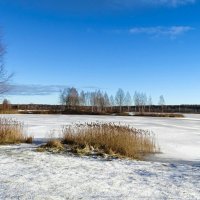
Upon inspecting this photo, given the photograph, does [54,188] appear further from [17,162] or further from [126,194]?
[17,162]

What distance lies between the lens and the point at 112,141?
13.6 meters

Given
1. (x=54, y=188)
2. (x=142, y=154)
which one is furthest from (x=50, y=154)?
(x=54, y=188)

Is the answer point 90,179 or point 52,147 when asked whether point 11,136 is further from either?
point 90,179

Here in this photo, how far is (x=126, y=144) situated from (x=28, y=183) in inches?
238

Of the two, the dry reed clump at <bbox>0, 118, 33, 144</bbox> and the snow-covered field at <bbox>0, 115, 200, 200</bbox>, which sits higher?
the dry reed clump at <bbox>0, 118, 33, 144</bbox>

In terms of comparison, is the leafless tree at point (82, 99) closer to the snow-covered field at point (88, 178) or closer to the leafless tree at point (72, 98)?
the leafless tree at point (72, 98)

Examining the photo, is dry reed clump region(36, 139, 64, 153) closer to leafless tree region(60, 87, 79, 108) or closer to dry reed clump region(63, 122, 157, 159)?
dry reed clump region(63, 122, 157, 159)

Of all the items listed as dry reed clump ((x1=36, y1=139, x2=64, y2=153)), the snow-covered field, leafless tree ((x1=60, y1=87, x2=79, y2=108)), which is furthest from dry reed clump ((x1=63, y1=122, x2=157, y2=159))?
leafless tree ((x1=60, y1=87, x2=79, y2=108))

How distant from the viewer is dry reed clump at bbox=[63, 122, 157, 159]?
13.2m

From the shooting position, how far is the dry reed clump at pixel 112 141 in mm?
13180

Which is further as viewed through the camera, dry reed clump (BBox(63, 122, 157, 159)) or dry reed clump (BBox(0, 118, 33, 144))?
dry reed clump (BBox(0, 118, 33, 144))

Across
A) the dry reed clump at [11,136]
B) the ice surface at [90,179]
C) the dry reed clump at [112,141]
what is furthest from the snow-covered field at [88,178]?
the dry reed clump at [11,136]

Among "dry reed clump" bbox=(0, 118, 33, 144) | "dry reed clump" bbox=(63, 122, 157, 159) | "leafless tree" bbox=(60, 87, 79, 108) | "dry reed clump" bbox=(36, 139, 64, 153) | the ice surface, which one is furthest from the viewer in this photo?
"leafless tree" bbox=(60, 87, 79, 108)

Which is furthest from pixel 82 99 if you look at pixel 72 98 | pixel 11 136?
pixel 11 136
